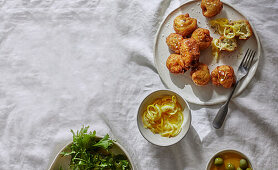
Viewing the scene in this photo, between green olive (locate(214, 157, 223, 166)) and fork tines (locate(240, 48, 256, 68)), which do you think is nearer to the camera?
green olive (locate(214, 157, 223, 166))

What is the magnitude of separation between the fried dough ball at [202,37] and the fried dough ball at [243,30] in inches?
10.6

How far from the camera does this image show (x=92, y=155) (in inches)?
145

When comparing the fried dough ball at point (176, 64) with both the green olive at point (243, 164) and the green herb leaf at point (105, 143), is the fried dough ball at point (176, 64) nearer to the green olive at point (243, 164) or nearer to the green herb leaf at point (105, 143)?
the green herb leaf at point (105, 143)

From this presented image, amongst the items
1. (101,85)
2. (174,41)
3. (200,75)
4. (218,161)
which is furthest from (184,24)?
(218,161)

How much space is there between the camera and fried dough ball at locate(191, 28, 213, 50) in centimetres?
365

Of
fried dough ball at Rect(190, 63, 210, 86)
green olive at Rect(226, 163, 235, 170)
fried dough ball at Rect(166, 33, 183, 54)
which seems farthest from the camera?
fried dough ball at Rect(166, 33, 183, 54)

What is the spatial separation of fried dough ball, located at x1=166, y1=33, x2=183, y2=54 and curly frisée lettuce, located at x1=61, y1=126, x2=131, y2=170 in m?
1.11

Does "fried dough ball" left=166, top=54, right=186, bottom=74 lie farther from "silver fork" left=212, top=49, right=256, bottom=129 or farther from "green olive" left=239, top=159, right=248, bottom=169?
"green olive" left=239, top=159, right=248, bottom=169

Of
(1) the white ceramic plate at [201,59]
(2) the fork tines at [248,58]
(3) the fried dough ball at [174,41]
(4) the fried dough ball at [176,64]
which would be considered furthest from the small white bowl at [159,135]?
(2) the fork tines at [248,58]

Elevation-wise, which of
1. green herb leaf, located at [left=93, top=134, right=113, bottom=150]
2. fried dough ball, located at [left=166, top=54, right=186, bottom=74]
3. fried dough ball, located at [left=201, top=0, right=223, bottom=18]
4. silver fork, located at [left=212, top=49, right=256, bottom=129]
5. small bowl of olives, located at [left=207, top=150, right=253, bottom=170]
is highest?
fried dough ball, located at [left=201, top=0, right=223, bottom=18]

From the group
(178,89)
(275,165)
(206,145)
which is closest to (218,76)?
(178,89)

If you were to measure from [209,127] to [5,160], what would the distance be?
2.21m

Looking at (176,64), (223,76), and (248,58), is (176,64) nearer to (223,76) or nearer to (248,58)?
(223,76)

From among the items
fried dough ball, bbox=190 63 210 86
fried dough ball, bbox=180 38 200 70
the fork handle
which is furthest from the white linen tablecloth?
fried dough ball, bbox=180 38 200 70
